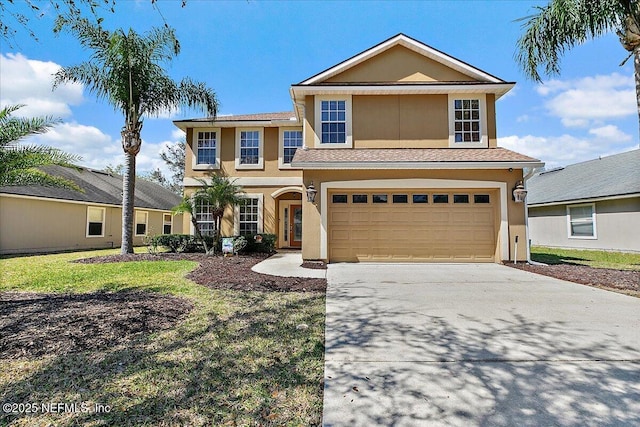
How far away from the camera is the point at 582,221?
55.1 feet

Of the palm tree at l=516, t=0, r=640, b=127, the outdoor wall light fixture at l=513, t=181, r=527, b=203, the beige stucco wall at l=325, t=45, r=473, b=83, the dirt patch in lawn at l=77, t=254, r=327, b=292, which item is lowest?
the dirt patch in lawn at l=77, t=254, r=327, b=292

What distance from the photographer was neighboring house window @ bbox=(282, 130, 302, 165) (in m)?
15.4

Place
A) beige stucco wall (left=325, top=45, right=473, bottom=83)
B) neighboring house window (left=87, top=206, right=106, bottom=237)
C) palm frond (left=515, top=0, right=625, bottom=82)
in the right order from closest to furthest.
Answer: palm frond (left=515, top=0, right=625, bottom=82)
beige stucco wall (left=325, top=45, right=473, bottom=83)
neighboring house window (left=87, top=206, right=106, bottom=237)

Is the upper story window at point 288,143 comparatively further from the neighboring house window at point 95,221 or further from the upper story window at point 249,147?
the neighboring house window at point 95,221

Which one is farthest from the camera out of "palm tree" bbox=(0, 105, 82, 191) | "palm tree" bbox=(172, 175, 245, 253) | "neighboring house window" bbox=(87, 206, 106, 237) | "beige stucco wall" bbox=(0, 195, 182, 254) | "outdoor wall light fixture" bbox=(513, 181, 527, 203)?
"neighboring house window" bbox=(87, 206, 106, 237)

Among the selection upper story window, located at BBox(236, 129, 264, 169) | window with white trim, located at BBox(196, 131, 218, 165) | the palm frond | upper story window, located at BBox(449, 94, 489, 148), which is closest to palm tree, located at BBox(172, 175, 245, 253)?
upper story window, located at BBox(236, 129, 264, 169)

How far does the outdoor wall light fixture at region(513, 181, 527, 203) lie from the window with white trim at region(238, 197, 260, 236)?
10127 millimetres

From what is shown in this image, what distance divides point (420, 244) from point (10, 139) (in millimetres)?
10236

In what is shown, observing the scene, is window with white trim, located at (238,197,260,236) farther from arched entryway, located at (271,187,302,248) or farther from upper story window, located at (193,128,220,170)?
upper story window, located at (193,128,220,170)

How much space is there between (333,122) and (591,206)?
13.7 meters

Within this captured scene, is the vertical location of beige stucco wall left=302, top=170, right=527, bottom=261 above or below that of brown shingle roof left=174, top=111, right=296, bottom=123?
below

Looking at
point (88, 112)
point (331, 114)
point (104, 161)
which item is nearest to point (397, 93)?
point (331, 114)

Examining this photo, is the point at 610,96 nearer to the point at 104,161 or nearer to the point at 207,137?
the point at 207,137

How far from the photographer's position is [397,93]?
11758 millimetres
